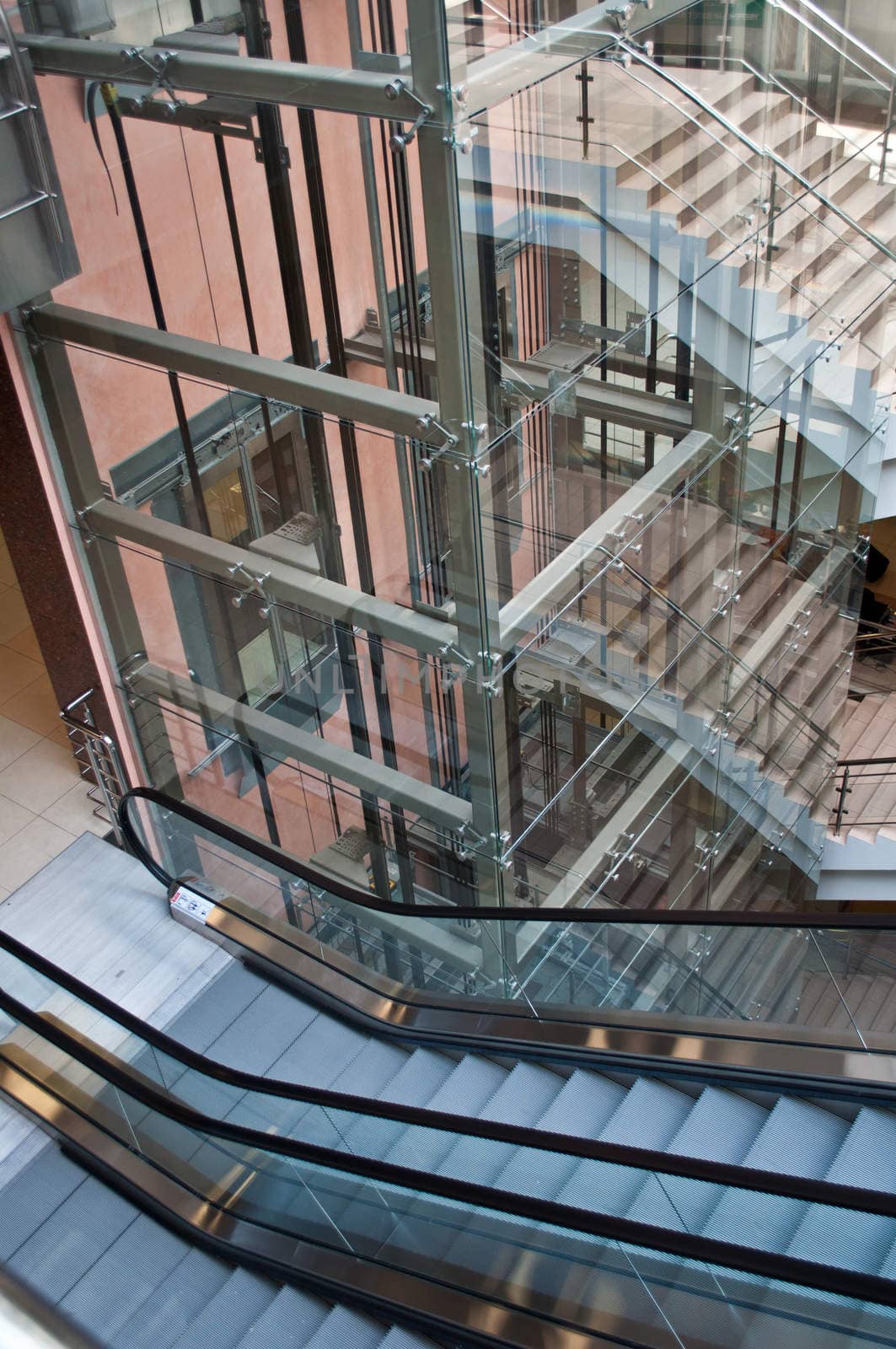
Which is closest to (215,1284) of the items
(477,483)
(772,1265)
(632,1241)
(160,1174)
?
(160,1174)

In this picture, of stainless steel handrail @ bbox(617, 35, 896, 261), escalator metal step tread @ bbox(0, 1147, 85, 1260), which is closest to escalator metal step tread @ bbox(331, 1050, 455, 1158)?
escalator metal step tread @ bbox(0, 1147, 85, 1260)

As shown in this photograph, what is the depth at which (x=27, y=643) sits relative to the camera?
347 inches

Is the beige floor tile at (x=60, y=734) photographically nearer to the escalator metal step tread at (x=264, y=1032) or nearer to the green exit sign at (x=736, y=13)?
the escalator metal step tread at (x=264, y=1032)

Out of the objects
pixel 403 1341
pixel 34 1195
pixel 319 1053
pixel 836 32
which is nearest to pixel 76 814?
pixel 319 1053

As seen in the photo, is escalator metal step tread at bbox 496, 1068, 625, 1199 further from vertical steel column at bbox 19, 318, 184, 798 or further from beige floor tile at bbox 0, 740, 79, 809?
beige floor tile at bbox 0, 740, 79, 809

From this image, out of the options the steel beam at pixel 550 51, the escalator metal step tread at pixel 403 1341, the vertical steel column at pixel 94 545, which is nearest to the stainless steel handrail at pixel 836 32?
the steel beam at pixel 550 51

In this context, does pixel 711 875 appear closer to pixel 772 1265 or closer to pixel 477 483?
pixel 477 483

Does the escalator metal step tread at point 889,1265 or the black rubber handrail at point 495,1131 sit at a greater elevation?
the escalator metal step tread at point 889,1265

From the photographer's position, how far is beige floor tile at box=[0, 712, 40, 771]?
26.4 feet

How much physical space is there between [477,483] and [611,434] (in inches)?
53.4

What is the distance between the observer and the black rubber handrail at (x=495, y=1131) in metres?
3.36

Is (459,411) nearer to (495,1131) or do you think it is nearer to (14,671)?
(495,1131)

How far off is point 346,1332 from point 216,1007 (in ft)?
7.60

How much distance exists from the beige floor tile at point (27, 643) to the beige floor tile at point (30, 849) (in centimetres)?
143
